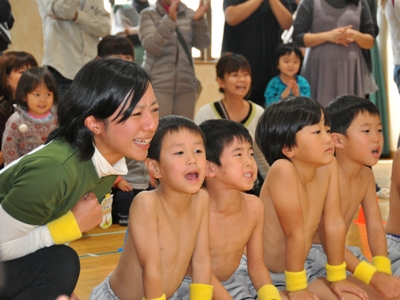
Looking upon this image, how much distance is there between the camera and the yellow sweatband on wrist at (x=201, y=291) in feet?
6.73

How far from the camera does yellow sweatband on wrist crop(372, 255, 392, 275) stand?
255 cm

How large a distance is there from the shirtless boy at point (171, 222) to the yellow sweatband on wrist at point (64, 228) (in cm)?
22

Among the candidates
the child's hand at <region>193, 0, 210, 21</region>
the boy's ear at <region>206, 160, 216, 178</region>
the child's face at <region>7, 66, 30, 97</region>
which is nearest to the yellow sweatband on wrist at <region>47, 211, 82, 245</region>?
the boy's ear at <region>206, 160, 216, 178</region>

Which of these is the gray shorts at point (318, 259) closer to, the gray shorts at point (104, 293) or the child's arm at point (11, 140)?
the gray shorts at point (104, 293)

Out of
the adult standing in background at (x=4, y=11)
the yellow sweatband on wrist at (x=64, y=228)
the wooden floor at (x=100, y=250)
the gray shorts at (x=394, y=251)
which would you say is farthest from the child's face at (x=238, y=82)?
the yellow sweatband on wrist at (x=64, y=228)

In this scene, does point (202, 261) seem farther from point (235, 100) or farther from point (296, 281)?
point (235, 100)

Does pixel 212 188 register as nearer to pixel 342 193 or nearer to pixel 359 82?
pixel 342 193

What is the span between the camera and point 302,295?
2.29 meters

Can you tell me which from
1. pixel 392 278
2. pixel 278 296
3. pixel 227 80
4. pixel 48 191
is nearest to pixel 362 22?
pixel 227 80

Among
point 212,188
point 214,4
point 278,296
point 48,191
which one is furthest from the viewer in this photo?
point 214,4

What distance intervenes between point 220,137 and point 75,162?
2.16 feet

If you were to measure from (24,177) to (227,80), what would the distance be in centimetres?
255

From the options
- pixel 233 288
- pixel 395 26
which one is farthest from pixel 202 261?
pixel 395 26

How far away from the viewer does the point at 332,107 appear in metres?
2.77
